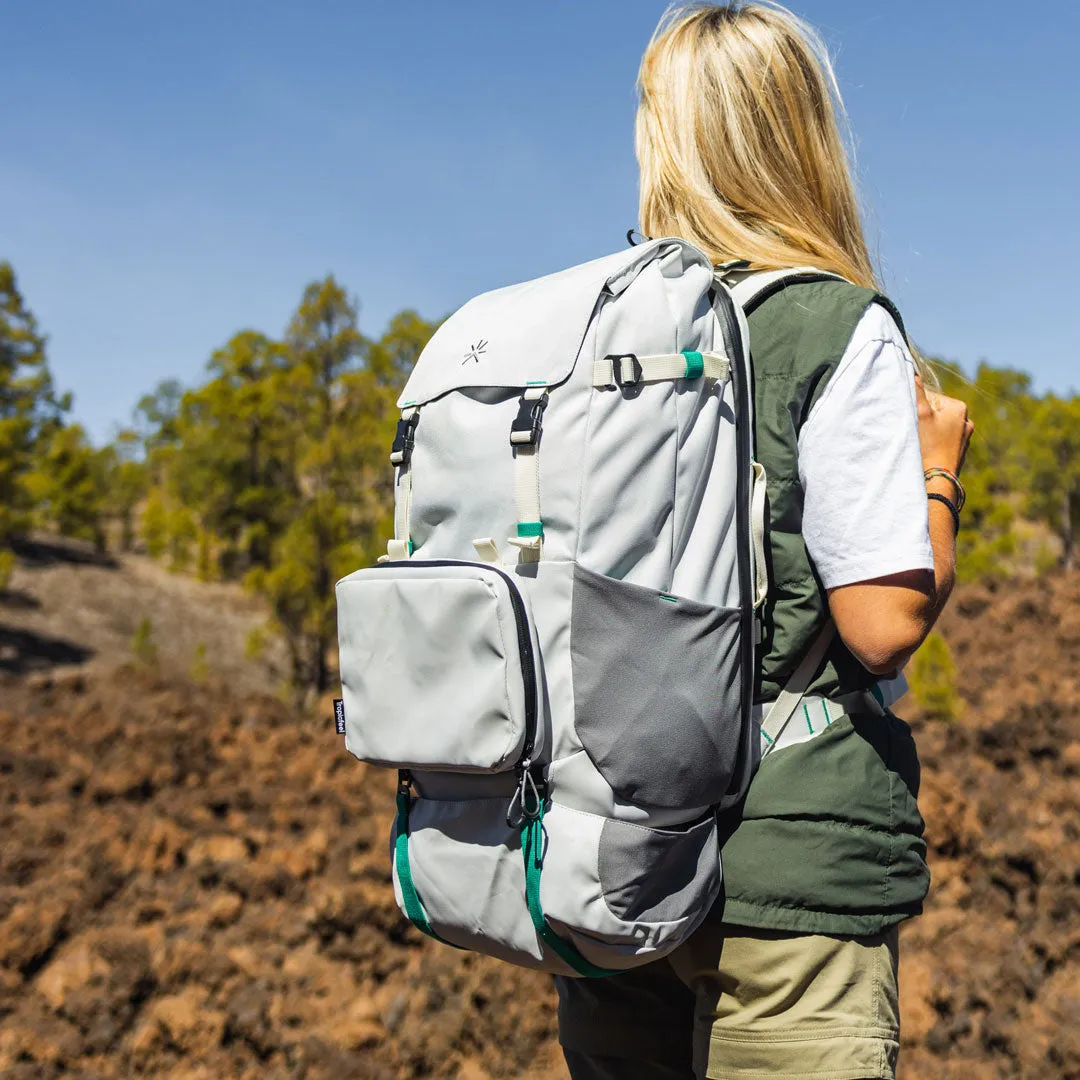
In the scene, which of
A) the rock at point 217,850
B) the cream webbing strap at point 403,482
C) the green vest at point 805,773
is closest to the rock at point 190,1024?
the rock at point 217,850

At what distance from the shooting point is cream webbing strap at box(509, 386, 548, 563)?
1253mm

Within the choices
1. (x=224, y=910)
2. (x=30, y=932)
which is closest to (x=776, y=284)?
(x=224, y=910)

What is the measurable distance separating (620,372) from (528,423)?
12 centimetres

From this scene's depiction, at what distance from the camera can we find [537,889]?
121cm

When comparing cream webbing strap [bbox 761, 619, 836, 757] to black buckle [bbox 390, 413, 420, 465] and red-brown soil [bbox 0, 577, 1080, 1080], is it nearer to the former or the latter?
black buckle [bbox 390, 413, 420, 465]

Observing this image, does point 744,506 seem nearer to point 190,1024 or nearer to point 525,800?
point 525,800

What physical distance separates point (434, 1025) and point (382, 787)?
2.49 m

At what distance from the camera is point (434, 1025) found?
3344mm

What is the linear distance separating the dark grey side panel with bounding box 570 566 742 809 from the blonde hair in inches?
20.7

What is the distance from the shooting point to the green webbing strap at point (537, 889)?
1215 mm

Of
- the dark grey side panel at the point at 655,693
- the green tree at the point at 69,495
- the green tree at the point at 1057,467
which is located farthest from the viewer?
the green tree at the point at 69,495

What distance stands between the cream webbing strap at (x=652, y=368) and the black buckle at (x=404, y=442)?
33 centimetres

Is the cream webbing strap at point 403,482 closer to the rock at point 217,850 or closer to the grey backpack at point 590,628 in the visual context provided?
the grey backpack at point 590,628

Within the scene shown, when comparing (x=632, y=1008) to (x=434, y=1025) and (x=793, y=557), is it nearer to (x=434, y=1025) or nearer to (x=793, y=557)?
(x=793, y=557)
